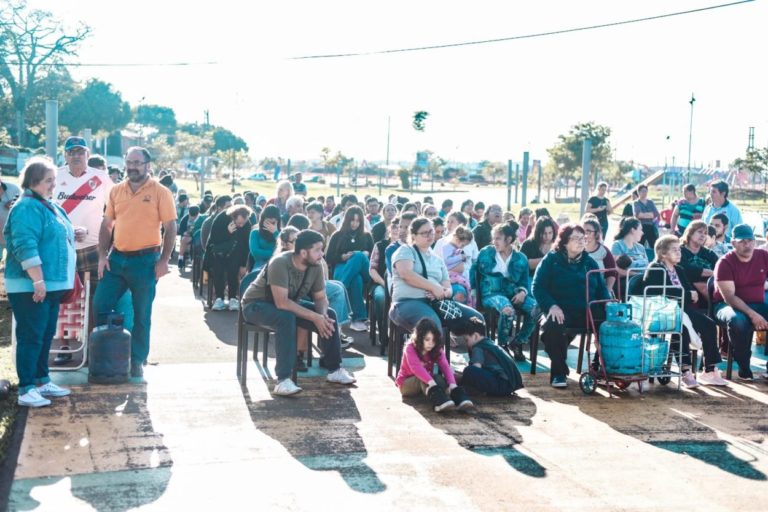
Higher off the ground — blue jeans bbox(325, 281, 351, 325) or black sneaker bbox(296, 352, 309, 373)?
blue jeans bbox(325, 281, 351, 325)

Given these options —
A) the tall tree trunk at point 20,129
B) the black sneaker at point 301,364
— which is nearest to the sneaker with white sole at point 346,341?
the black sneaker at point 301,364

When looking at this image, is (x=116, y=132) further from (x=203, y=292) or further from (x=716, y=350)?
(x=716, y=350)

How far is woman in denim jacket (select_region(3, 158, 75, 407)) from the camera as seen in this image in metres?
6.89

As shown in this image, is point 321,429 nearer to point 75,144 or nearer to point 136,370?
point 136,370

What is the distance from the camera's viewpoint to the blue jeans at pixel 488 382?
7.93 meters

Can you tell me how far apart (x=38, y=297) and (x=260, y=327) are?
1909 millimetres

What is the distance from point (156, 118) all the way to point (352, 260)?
110 meters

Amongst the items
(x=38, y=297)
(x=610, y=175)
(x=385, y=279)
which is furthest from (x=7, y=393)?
(x=610, y=175)

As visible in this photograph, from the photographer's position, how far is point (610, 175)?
62.6 meters

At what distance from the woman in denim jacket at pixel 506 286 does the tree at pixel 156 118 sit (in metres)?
110

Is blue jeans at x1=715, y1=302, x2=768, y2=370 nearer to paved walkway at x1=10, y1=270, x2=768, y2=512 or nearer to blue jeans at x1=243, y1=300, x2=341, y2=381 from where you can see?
paved walkway at x1=10, y1=270, x2=768, y2=512

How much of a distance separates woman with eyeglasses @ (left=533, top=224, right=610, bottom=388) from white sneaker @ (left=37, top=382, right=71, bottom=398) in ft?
13.9

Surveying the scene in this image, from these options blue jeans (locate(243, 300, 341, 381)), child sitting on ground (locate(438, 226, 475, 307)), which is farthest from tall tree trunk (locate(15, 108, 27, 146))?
blue jeans (locate(243, 300, 341, 381))

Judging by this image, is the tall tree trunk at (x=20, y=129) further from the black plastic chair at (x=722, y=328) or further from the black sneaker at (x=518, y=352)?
the black plastic chair at (x=722, y=328)
